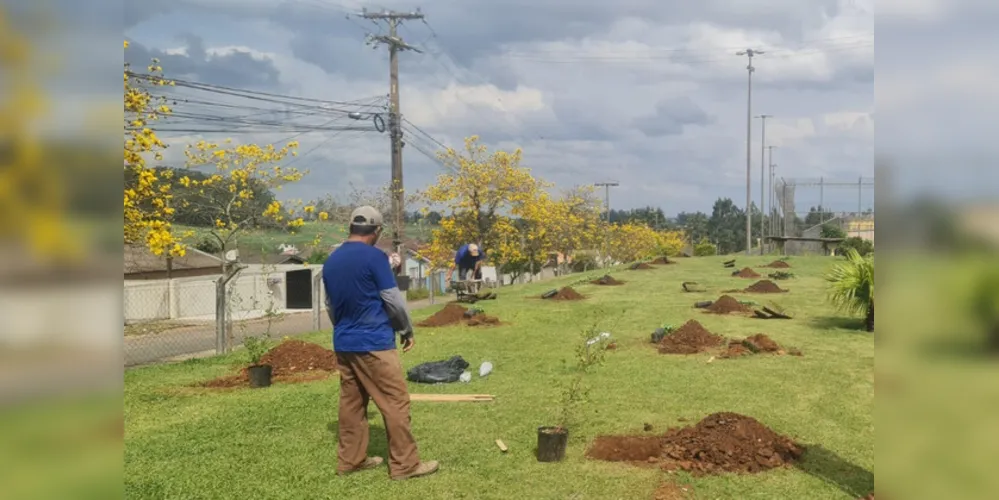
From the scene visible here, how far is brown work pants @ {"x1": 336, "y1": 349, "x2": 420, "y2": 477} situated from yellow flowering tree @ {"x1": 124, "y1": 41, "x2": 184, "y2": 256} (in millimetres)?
4099

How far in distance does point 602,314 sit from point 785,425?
854 cm

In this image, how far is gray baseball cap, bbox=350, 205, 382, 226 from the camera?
511 centimetres

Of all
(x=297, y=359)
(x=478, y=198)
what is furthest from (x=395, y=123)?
(x=297, y=359)

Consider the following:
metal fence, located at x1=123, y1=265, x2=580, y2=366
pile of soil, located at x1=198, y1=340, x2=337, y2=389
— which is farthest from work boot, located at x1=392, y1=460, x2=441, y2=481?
metal fence, located at x1=123, y1=265, x2=580, y2=366

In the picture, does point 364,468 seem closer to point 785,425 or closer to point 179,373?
point 785,425

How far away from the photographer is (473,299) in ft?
60.6

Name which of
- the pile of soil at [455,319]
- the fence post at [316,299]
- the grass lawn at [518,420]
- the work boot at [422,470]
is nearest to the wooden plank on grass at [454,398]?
the grass lawn at [518,420]

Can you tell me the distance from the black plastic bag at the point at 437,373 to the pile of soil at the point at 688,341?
3.18m

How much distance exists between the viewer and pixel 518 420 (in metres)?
6.75

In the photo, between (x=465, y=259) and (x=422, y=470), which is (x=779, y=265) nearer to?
(x=465, y=259)

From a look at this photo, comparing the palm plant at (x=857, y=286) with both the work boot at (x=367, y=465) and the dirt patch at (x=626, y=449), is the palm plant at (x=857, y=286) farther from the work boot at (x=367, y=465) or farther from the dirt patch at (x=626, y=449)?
the work boot at (x=367, y=465)

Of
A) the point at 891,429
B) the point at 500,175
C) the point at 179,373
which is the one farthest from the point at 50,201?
the point at 500,175

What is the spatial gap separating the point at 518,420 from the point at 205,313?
24.4 m

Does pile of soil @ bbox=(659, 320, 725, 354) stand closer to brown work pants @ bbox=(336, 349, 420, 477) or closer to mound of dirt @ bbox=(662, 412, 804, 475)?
mound of dirt @ bbox=(662, 412, 804, 475)
